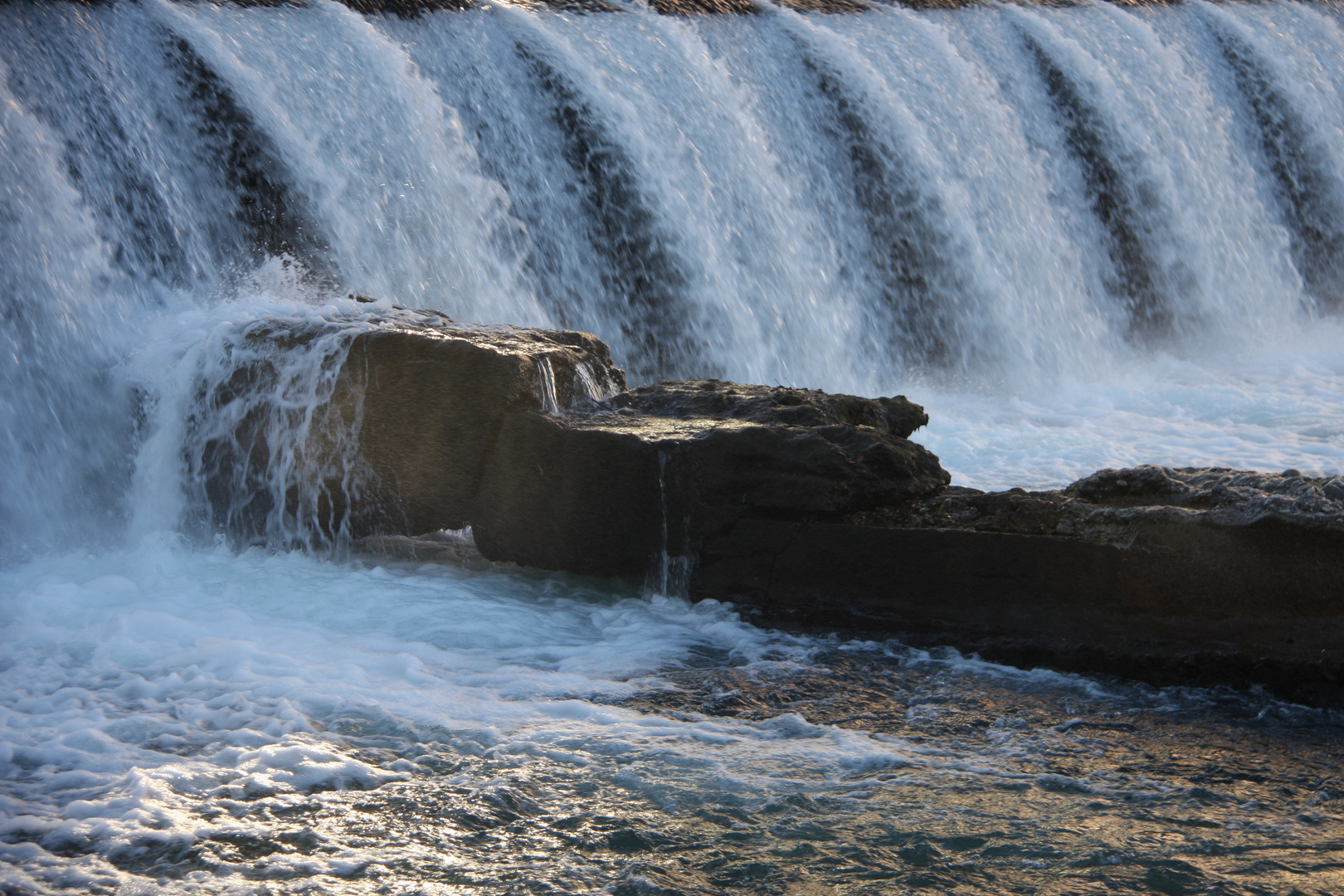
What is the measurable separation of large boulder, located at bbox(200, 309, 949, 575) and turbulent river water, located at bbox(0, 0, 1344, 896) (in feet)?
0.66

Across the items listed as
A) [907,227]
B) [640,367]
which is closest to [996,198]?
[907,227]

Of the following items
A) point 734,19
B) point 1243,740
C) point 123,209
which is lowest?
point 1243,740

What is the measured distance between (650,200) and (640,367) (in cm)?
130

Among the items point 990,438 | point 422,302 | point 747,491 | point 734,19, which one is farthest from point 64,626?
point 734,19

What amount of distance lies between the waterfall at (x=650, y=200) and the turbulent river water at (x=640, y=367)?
0.11 feet

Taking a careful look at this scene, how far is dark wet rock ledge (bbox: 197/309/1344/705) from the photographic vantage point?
Result: 3.56m

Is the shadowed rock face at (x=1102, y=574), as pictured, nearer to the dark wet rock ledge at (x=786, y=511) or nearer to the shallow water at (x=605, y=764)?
the dark wet rock ledge at (x=786, y=511)

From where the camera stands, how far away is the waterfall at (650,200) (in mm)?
5938

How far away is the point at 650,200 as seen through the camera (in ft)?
26.9

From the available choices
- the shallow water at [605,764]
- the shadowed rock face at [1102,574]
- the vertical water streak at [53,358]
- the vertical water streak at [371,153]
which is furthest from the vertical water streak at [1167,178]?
the vertical water streak at [53,358]

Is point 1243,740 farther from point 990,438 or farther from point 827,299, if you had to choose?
point 827,299

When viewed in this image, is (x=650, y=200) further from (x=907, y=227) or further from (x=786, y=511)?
(x=786, y=511)

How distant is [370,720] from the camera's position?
3418 mm

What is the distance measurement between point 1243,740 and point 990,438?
4.78 m
